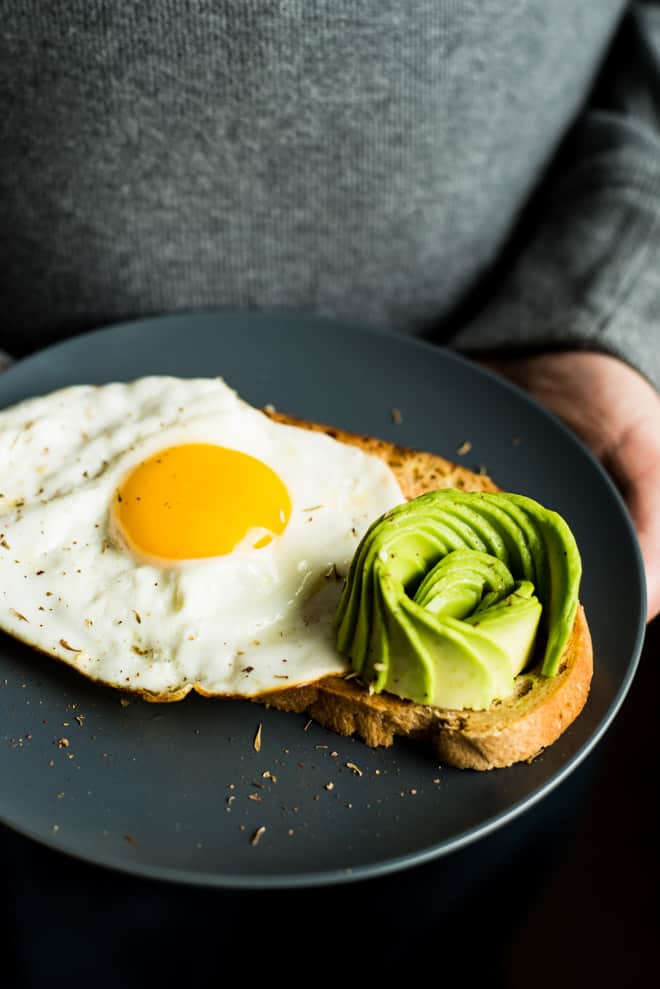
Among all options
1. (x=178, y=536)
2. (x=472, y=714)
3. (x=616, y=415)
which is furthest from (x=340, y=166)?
(x=472, y=714)

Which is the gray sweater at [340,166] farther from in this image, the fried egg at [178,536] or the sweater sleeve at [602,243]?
the fried egg at [178,536]

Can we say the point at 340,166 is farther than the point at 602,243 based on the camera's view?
No

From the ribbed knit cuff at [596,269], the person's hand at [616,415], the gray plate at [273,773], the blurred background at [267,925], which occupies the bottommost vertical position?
the blurred background at [267,925]

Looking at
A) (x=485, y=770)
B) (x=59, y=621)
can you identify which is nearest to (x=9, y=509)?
(x=59, y=621)

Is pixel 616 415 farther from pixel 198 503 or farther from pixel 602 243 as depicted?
pixel 198 503

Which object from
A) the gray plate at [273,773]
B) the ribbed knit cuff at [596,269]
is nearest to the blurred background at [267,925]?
the gray plate at [273,773]

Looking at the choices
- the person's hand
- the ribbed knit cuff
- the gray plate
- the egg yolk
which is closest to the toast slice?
the gray plate

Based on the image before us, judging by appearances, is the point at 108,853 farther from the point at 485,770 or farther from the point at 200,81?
the point at 200,81
